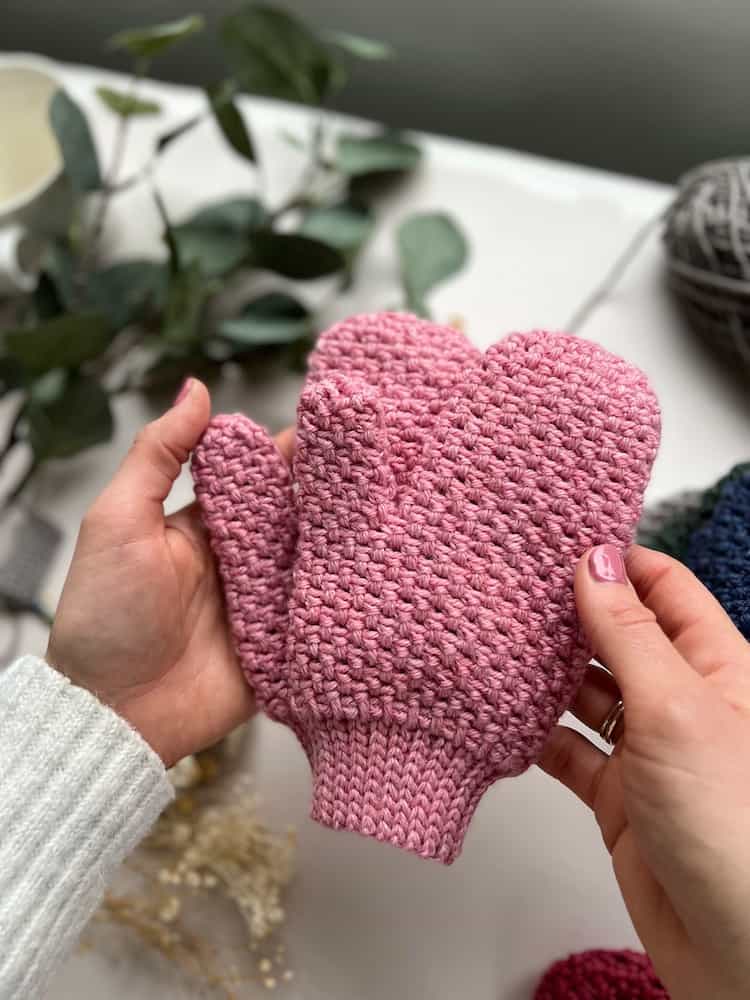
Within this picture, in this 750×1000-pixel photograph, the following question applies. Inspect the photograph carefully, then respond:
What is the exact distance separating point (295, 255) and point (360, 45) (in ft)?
0.78

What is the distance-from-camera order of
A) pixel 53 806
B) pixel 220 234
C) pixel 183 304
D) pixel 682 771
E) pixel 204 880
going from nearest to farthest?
1. pixel 682 771
2. pixel 53 806
3. pixel 204 880
4. pixel 183 304
5. pixel 220 234

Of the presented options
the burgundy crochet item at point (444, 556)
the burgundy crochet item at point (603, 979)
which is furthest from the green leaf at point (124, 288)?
the burgundy crochet item at point (603, 979)

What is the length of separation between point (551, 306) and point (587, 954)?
63 centimetres

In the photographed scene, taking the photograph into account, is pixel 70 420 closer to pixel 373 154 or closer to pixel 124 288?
pixel 124 288

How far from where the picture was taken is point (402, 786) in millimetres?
595

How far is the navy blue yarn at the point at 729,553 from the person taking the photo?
0.65 metres

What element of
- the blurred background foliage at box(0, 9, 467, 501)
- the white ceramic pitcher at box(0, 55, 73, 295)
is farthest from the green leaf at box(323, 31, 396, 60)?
the white ceramic pitcher at box(0, 55, 73, 295)

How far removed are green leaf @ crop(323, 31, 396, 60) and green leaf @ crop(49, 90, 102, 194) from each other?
0.28 metres

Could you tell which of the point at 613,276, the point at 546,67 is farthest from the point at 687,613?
the point at 546,67

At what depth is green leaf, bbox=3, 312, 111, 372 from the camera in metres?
0.79

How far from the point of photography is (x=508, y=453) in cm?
58

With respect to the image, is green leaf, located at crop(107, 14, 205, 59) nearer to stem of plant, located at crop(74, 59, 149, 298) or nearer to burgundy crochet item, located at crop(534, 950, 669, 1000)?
stem of plant, located at crop(74, 59, 149, 298)

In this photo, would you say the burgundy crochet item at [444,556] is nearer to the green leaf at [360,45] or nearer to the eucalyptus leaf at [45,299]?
the eucalyptus leaf at [45,299]

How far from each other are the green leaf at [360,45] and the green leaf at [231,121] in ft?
0.49
